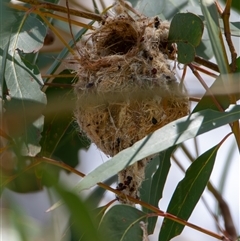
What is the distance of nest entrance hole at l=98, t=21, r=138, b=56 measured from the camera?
221 centimetres

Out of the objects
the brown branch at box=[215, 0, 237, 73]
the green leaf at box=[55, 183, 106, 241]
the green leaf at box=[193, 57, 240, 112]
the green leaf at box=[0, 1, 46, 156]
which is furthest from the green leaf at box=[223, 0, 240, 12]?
the green leaf at box=[55, 183, 106, 241]

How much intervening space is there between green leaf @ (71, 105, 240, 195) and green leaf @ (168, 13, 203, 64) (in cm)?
46

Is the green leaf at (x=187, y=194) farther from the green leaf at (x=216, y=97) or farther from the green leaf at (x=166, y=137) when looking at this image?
the green leaf at (x=166, y=137)

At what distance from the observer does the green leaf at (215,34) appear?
143cm

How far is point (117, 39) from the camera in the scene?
226 cm

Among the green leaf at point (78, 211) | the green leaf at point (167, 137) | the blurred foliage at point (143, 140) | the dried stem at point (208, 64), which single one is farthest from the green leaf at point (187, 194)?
the green leaf at point (78, 211)

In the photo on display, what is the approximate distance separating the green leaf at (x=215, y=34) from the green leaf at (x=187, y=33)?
250 mm

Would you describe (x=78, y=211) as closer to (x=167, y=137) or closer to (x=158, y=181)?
(x=167, y=137)

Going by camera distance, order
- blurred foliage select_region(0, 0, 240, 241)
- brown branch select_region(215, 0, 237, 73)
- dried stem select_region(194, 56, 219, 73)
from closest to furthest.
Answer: blurred foliage select_region(0, 0, 240, 241), brown branch select_region(215, 0, 237, 73), dried stem select_region(194, 56, 219, 73)

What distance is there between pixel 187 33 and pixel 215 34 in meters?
0.45

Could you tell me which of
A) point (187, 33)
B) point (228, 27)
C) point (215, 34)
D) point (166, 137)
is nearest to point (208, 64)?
point (187, 33)

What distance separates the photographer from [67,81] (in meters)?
2.50

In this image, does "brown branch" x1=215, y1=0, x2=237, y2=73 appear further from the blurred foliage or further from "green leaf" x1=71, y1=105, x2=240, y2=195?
"green leaf" x1=71, y1=105, x2=240, y2=195

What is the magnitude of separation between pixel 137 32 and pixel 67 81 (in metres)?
0.47
